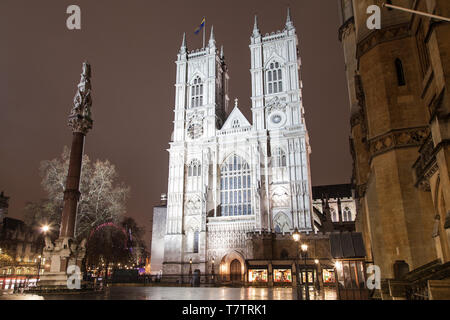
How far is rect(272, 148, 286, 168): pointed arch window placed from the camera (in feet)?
151

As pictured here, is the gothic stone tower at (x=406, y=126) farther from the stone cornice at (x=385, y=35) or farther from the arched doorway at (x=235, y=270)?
the arched doorway at (x=235, y=270)

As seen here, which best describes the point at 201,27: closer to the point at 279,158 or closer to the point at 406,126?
the point at 279,158

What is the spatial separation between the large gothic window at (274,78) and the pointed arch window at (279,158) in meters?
8.91

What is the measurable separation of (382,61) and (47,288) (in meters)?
19.1

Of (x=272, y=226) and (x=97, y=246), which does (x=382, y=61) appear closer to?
(x=97, y=246)

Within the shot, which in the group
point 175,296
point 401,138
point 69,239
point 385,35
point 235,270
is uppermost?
point 385,35

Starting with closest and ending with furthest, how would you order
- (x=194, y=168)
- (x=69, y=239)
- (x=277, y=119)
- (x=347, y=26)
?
(x=69, y=239) → (x=347, y=26) → (x=277, y=119) → (x=194, y=168)

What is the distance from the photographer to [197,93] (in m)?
53.9

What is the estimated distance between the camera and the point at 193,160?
5006cm

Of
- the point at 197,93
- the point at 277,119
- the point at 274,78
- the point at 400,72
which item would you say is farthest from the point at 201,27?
the point at 400,72

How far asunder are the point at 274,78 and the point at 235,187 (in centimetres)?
1651

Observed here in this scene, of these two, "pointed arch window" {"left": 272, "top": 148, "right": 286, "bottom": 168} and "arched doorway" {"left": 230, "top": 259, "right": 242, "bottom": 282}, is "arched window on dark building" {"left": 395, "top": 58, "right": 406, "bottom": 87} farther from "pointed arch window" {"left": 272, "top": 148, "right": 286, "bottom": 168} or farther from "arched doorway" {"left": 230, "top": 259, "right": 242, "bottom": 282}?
"arched doorway" {"left": 230, "top": 259, "right": 242, "bottom": 282}

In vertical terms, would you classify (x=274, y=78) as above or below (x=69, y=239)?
above
